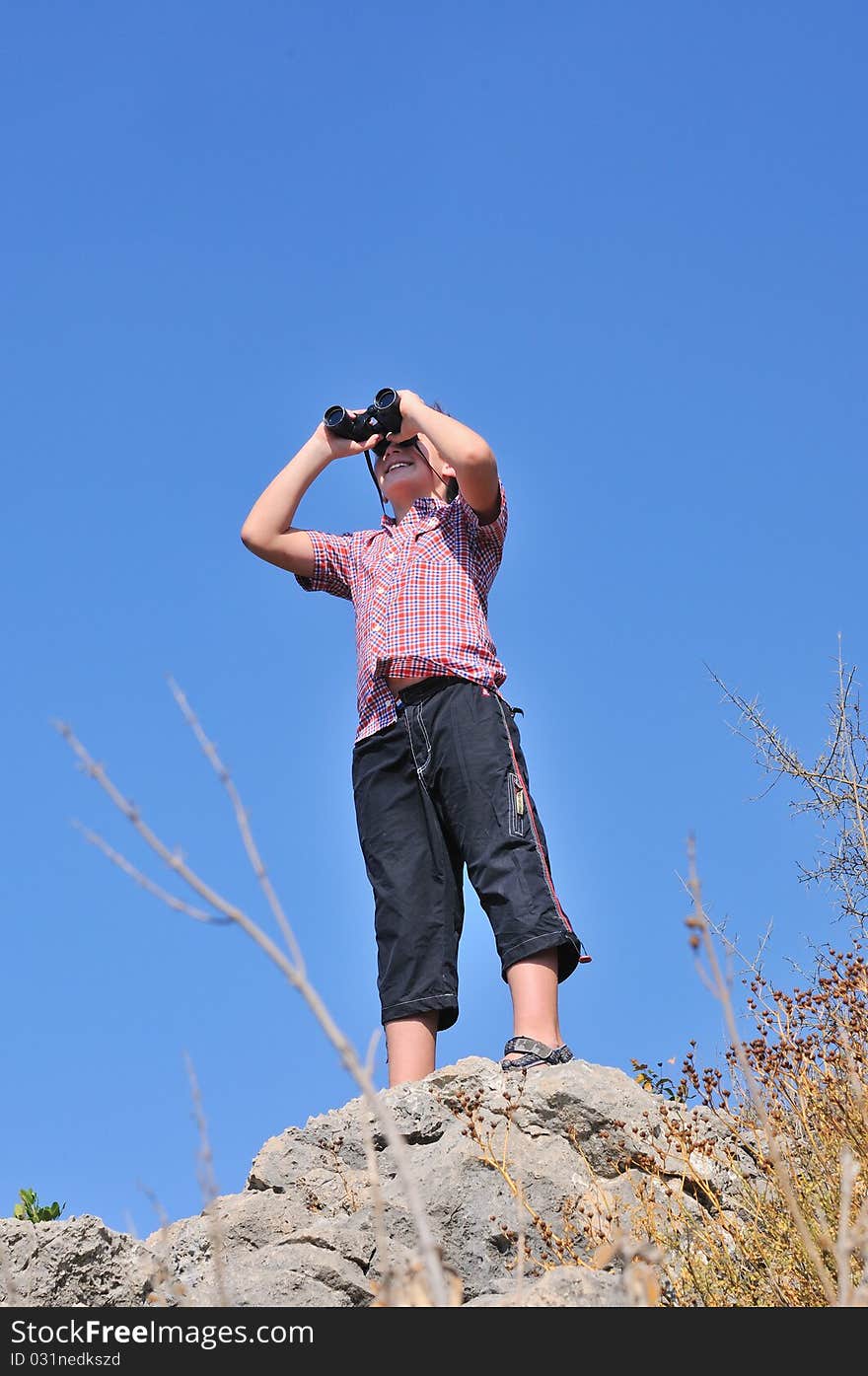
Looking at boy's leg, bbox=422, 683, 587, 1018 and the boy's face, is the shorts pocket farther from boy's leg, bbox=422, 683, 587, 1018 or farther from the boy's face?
the boy's face

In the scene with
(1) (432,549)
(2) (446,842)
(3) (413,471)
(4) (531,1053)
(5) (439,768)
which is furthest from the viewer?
(3) (413,471)

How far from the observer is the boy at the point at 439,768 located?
416 cm

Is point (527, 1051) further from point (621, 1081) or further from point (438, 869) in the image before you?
point (438, 869)

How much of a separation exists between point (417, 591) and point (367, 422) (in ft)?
2.52

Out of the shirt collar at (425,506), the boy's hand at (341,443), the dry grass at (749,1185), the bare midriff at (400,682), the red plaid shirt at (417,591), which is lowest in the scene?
the dry grass at (749,1185)

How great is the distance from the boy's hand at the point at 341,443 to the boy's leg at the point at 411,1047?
2.03 meters

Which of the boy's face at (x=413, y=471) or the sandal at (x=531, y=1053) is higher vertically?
the boy's face at (x=413, y=471)

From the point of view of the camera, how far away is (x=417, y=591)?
461 cm

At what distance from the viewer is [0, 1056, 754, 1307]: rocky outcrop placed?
294 cm

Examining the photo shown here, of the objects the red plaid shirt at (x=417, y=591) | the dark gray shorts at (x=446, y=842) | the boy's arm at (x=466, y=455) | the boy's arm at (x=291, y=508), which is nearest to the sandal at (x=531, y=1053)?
the dark gray shorts at (x=446, y=842)

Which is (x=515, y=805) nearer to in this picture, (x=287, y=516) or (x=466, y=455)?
(x=466, y=455)

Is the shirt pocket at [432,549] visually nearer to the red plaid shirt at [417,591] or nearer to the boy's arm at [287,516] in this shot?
the red plaid shirt at [417,591]

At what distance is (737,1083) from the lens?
4078 millimetres

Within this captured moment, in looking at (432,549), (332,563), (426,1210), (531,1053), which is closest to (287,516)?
(332,563)
